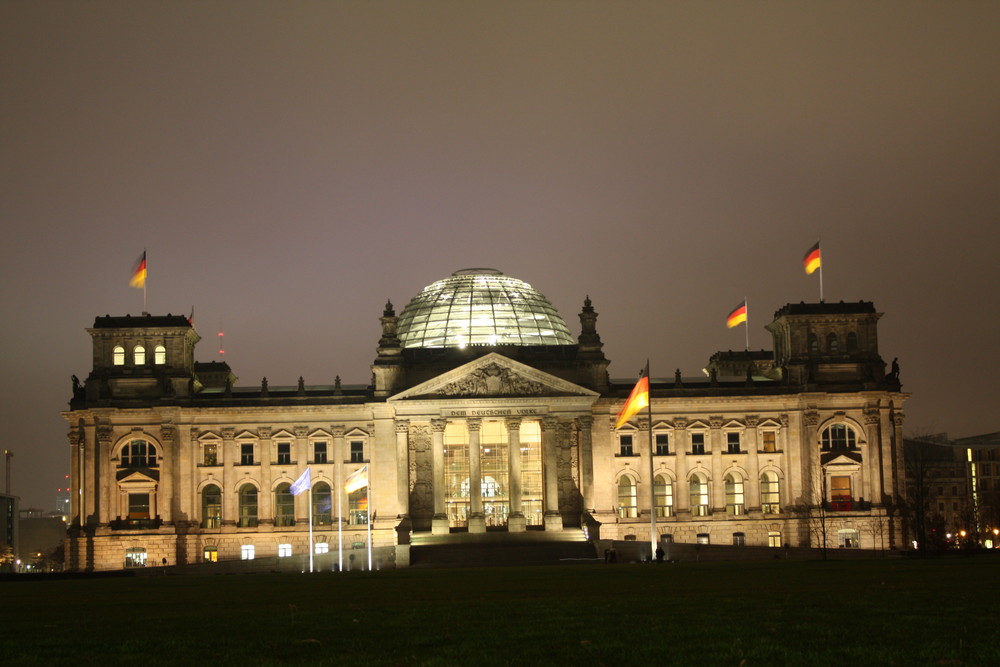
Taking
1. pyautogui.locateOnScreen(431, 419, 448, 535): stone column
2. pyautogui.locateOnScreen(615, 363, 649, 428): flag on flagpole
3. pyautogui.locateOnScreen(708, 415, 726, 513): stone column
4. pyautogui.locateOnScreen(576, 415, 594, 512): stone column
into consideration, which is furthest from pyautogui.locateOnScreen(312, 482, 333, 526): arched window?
pyautogui.locateOnScreen(615, 363, 649, 428): flag on flagpole

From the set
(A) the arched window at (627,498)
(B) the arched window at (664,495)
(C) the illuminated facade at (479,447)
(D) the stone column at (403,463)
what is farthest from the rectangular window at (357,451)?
(B) the arched window at (664,495)

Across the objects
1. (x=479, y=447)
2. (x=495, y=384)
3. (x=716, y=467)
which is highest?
(x=495, y=384)

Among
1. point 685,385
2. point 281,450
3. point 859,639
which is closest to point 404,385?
point 281,450

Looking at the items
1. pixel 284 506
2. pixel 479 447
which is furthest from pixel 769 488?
pixel 284 506

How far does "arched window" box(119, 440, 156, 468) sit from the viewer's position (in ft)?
385

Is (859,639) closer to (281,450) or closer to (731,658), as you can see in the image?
(731,658)

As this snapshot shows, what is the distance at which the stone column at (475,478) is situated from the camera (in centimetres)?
11031

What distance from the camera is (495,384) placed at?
112m

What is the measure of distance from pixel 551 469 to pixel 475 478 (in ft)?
20.4

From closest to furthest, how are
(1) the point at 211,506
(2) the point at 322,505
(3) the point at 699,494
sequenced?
(1) the point at 211,506 → (2) the point at 322,505 → (3) the point at 699,494

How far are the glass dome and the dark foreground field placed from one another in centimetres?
8602

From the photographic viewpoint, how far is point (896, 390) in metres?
119

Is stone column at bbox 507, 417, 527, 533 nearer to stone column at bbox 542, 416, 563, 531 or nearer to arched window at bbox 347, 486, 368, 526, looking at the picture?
stone column at bbox 542, 416, 563, 531

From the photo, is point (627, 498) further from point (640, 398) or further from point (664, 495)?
point (640, 398)
